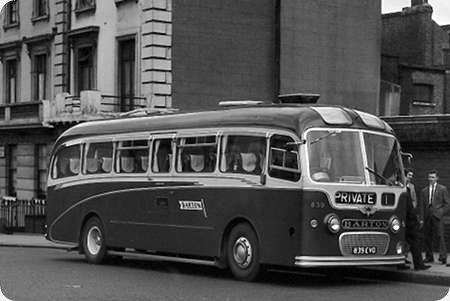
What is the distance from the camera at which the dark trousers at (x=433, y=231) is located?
Result: 15319 millimetres

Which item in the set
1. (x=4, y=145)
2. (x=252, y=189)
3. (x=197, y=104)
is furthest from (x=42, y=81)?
(x=252, y=189)

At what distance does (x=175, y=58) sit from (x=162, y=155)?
1103cm

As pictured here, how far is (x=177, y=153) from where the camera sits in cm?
1583

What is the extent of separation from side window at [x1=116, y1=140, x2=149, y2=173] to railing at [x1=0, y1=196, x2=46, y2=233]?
46.9 ft

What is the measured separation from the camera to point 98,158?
18.2 meters

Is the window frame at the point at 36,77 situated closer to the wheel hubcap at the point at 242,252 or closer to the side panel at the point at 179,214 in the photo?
the side panel at the point at 179,214

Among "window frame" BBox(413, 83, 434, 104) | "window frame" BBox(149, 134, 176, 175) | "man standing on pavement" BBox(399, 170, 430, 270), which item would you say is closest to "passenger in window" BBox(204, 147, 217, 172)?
"window frame" BBox(149, 134, 176, 175)

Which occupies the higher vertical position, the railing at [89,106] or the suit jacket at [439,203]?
the railing at [89,106]

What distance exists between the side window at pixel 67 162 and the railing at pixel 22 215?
454 inches

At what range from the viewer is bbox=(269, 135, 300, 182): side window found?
44.0 feet

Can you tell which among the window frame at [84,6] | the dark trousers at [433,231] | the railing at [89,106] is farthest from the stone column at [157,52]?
the dark trousers at [433,231]

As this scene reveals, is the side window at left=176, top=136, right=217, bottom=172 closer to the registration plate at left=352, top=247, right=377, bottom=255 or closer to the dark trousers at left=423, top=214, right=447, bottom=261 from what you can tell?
the registration plate at left=352, top=247, right=377, bottom=255

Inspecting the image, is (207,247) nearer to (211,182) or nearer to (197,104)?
(211,182)

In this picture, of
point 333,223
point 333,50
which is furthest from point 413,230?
point 333,50
